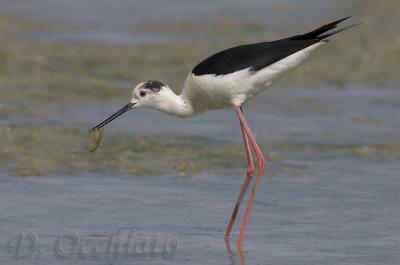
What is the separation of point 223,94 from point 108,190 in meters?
1.12

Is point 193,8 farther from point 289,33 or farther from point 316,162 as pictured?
point 316,162

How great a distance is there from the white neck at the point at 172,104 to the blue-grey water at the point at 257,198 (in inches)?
23.1

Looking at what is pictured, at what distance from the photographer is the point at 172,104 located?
6.76m

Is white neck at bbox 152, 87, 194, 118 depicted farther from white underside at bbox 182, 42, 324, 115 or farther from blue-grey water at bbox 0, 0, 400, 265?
blue-grey water at bbox 0, 0, 400, 265

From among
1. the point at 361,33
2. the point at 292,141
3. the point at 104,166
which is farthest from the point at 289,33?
the point at 104,166

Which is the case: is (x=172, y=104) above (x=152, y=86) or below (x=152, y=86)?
below

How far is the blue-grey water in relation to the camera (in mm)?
5660

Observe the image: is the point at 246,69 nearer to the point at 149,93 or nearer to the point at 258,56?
the point at 258,56

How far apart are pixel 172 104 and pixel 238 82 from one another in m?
0.57

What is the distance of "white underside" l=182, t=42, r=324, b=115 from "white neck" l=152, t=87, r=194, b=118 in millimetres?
136

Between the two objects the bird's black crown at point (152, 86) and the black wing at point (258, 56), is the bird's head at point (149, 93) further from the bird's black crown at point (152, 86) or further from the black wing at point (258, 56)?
the black wing at point (258, 56)

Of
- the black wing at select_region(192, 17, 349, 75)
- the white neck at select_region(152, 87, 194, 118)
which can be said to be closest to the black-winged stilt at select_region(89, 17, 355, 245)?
the black wing at select_region(192, 17, 349, 75)

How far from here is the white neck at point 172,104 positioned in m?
6.75

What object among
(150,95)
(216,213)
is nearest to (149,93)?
(150,95)
